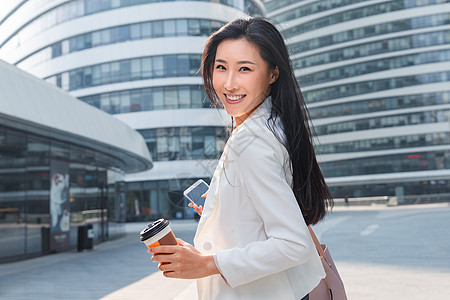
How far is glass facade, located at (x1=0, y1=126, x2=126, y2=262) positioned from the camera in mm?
12805

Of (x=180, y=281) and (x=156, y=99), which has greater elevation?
(x=156, y=99)

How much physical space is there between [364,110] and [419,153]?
9114 mm

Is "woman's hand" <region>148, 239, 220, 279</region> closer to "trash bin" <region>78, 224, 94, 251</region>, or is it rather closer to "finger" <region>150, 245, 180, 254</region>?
"finger" <region>150, 245, 180, 254</region>

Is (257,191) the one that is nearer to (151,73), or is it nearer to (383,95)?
(151,73)

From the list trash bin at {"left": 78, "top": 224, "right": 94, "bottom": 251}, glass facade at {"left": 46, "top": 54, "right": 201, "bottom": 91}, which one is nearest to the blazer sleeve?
trash bin at {"left": 78, "top": 224, "right": 94, "bottom": 251}

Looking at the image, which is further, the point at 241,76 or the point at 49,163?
the point at 49,163

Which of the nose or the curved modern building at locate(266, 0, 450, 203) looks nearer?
the nose

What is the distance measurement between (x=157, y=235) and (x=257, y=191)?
1.07 ft

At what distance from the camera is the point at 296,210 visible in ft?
4.69

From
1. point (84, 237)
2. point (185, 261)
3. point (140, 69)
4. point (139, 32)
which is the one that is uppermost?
point (139, 32)

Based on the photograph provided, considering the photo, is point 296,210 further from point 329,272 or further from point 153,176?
point 153,176

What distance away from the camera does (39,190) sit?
14469 mm

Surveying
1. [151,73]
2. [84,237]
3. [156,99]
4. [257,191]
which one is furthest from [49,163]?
[151,73]

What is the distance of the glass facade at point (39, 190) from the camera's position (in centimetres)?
1280
